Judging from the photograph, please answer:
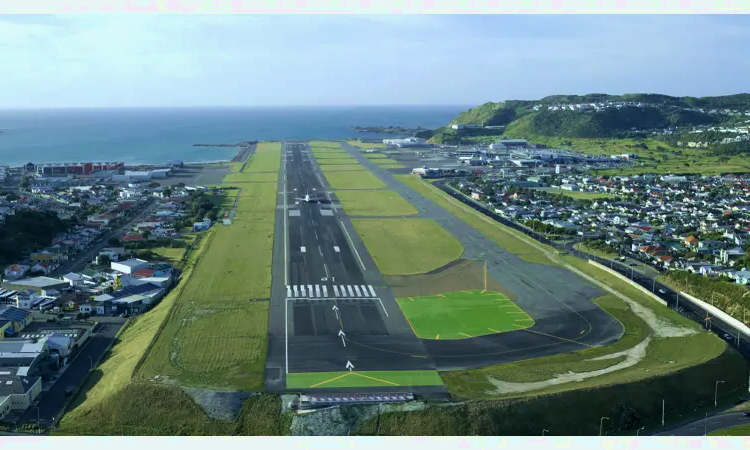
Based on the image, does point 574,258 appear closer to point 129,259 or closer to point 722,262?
point 722,262

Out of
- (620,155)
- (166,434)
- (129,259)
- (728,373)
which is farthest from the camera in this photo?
(620,155)

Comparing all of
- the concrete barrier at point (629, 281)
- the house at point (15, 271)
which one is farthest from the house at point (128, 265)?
the concrete barrier at point (629, 281)

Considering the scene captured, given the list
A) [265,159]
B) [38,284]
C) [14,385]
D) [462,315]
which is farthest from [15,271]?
[265,159]

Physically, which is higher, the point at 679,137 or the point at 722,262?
the point at 679,137

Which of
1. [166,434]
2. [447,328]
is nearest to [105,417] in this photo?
[166,434]

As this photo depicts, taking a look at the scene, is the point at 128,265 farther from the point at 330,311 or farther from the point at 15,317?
the point at 330,311

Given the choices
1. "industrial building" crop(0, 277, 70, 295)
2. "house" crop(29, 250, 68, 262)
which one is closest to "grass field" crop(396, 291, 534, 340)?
"industrial building" crop(0, 277, 70, 295)

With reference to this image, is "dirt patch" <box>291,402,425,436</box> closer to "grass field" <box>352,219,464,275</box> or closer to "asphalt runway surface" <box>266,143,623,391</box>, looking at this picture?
"asphalt runway surface" <box>266,143,623,391</box>
